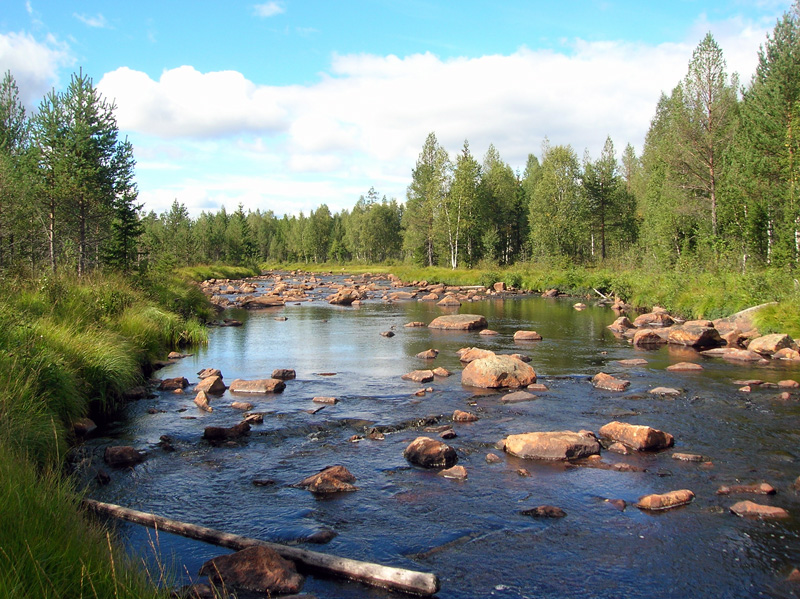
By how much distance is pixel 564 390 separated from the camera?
15156 millimetres

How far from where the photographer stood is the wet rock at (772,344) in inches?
750

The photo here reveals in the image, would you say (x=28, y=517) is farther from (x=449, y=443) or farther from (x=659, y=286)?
(x=659, y=286)

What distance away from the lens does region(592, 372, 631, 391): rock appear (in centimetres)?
1521

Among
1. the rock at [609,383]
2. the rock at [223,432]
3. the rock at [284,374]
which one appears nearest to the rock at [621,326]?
the rock at [609,383]

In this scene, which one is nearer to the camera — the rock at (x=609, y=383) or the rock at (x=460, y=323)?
the rock at (x=609, y=383)

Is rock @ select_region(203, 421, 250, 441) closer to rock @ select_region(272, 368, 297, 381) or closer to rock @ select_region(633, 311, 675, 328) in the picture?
rock @ select_region(272, 368, 297, 381)

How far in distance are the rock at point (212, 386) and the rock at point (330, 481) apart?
6697 mm

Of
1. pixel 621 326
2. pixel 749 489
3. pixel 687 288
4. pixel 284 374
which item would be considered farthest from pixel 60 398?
pixel 687 288

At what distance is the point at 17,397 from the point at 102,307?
33.3 feet

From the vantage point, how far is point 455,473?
9484 millimetres

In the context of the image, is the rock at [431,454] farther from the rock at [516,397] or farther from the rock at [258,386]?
the rock at [258,386]

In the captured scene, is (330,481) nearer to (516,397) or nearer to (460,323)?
(516,397)

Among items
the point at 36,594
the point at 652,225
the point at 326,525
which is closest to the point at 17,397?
the point at 326,525

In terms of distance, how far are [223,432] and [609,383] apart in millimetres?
9855
